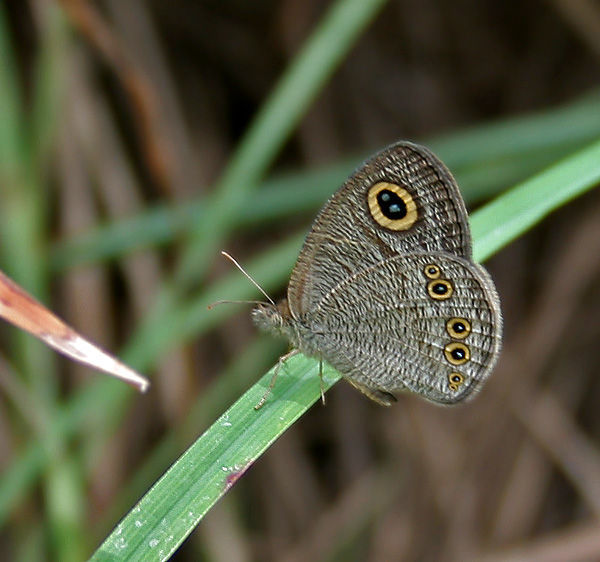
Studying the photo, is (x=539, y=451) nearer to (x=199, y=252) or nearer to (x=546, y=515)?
(x=546, y=515)

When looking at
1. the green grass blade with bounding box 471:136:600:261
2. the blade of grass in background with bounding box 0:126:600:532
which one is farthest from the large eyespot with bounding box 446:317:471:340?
the blade of grass in background with bounding box 0:126:600:532

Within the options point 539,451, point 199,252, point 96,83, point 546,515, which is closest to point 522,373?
point 539,451

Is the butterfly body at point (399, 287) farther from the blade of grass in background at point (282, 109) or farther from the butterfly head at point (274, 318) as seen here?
the blade of grass in background at point (282, 109)

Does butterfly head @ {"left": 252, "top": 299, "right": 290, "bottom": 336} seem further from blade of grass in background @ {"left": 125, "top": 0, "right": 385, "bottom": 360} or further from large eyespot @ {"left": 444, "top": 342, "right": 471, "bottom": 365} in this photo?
blade of grass in background @ {"left": 125, "top": 0, "right": 385, "bottom": 360}

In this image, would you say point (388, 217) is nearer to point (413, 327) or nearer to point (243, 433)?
point (413, 327)

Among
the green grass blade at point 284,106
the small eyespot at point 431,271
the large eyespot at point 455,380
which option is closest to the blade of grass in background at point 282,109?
the green grass blade at point 284,106

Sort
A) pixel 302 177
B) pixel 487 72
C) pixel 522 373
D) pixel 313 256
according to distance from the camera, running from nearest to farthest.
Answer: pixel 313 256 → pixel 302 177 → pixel 522 373 → pixel 487 72
